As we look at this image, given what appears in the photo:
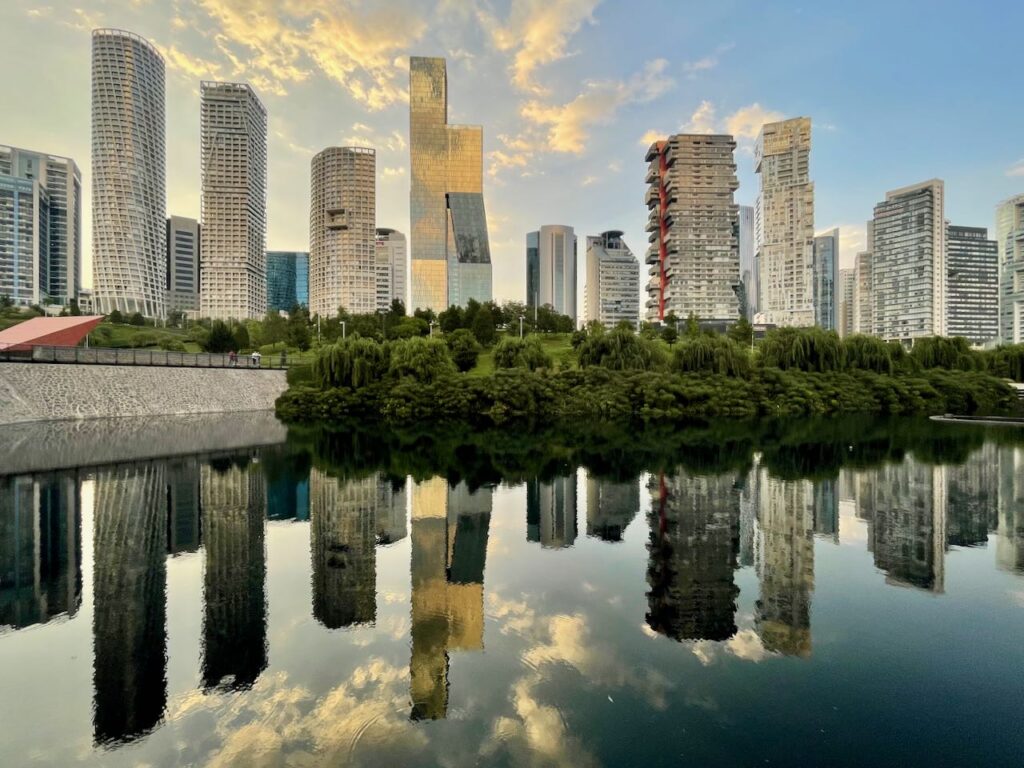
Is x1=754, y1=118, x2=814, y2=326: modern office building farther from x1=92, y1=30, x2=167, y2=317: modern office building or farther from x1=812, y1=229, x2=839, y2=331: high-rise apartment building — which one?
x1=92, y1=30, x2=167, y2=317: modern office building

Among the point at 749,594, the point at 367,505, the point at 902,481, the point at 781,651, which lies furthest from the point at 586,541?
the point at 902,481

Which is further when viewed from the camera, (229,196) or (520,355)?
(229,196)

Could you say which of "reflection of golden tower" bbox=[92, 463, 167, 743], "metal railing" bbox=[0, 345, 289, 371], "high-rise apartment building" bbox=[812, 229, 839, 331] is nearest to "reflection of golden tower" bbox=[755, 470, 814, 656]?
"reflection of golden tower" bbox=[92, 463, 167, 743]

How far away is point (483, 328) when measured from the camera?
52375 mm

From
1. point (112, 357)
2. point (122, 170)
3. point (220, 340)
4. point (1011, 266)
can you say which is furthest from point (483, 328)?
point (1011, 266)

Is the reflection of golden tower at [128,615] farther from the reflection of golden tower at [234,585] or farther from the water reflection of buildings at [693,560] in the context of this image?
the water reflection of buildings at [693,560]

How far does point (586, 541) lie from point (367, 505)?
18.3 feet

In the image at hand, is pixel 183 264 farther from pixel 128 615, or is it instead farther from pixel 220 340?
pixel 128 615

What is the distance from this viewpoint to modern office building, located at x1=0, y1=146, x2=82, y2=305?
93.2m

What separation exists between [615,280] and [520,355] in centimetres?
11662

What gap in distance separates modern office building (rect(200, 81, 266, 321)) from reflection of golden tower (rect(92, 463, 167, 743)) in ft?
412

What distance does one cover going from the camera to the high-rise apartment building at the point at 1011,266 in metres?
98.5

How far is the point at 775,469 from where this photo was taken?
17.3 m

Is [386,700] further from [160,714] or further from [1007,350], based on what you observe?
[1007,350]
